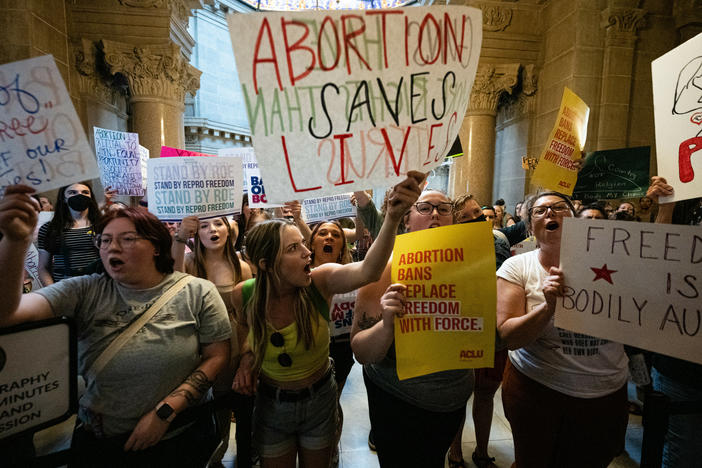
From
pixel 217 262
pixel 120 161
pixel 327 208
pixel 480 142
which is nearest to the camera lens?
pixel 217 262

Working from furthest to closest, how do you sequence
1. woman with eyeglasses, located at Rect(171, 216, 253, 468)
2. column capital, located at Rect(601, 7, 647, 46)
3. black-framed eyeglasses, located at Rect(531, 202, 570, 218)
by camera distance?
column capital, located at Rect(601, 7, 647, 46), woman with eyeglasses, located at Rect(171, 216, 253, 468), black-framed eyeglasses, located at Rect(531, 202, 570, 218)

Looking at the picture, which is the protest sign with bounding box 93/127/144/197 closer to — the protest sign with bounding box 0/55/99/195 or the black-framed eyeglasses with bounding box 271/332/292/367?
the protest sign with bounding box 0/55/99/195

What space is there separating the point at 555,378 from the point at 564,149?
73.3 inches

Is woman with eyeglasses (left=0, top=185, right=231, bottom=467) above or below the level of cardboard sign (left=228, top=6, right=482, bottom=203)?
below

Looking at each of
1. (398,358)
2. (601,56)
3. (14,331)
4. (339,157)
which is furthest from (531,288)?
(601,56)

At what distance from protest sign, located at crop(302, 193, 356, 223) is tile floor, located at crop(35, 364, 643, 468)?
1.75 m

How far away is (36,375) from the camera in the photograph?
3.18 feet

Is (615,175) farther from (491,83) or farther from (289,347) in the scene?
(491,83)

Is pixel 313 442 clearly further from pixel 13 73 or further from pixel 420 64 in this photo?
pixel 13 73

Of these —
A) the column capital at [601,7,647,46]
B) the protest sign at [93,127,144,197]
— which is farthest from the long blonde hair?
the column capital at [601,7,647,46]

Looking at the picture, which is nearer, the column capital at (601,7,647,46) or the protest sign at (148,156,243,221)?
the protest sign at (148,156,243,221)

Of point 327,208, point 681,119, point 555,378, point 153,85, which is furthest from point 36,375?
point 153,85

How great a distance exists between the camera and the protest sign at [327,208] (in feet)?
10.5

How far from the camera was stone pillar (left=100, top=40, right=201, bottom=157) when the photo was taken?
20.7 ft
